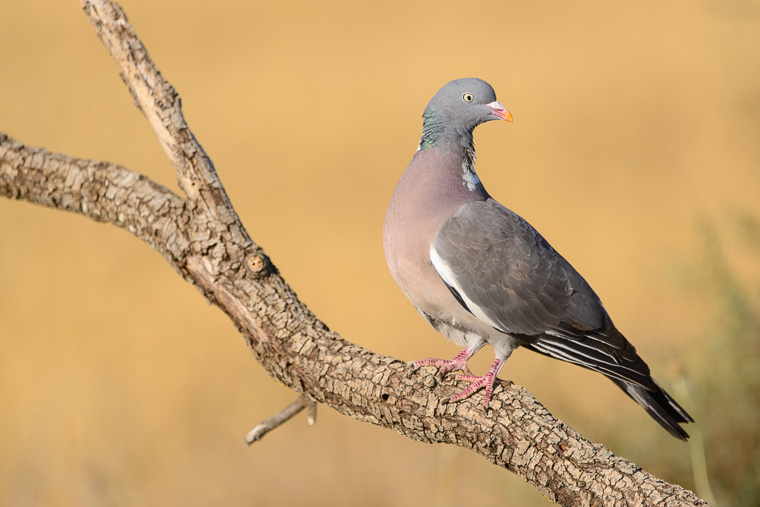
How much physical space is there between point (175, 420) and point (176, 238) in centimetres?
470

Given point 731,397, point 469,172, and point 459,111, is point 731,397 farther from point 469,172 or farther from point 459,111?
point 459,111

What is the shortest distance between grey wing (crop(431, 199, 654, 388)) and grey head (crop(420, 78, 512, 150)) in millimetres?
421

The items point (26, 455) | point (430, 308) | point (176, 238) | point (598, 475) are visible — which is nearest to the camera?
point (598, 475)

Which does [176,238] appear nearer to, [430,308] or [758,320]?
[430,308]

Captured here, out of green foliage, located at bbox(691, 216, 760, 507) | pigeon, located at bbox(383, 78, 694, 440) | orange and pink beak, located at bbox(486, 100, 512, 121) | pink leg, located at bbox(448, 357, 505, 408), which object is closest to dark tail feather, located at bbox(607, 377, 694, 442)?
pigeon, located at bbox(383, 78, 694, 440)

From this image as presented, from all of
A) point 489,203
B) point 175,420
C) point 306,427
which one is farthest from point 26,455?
point 489,203

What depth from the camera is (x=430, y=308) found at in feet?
10.1

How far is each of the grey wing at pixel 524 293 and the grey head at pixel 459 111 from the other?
0.42m

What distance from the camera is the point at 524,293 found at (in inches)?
117

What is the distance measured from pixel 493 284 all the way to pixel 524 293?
0.48 feet

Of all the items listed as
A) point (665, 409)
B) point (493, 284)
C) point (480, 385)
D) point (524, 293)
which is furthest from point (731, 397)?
point (480, 385)

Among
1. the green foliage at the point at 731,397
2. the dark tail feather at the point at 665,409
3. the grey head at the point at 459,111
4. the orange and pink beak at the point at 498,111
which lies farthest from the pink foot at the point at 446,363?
the green foliage at the point at 731,397

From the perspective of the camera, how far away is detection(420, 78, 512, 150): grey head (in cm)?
324

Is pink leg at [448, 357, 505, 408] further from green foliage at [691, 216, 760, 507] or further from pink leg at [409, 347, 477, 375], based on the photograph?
green foliage at [691, 216, 760, 507]
